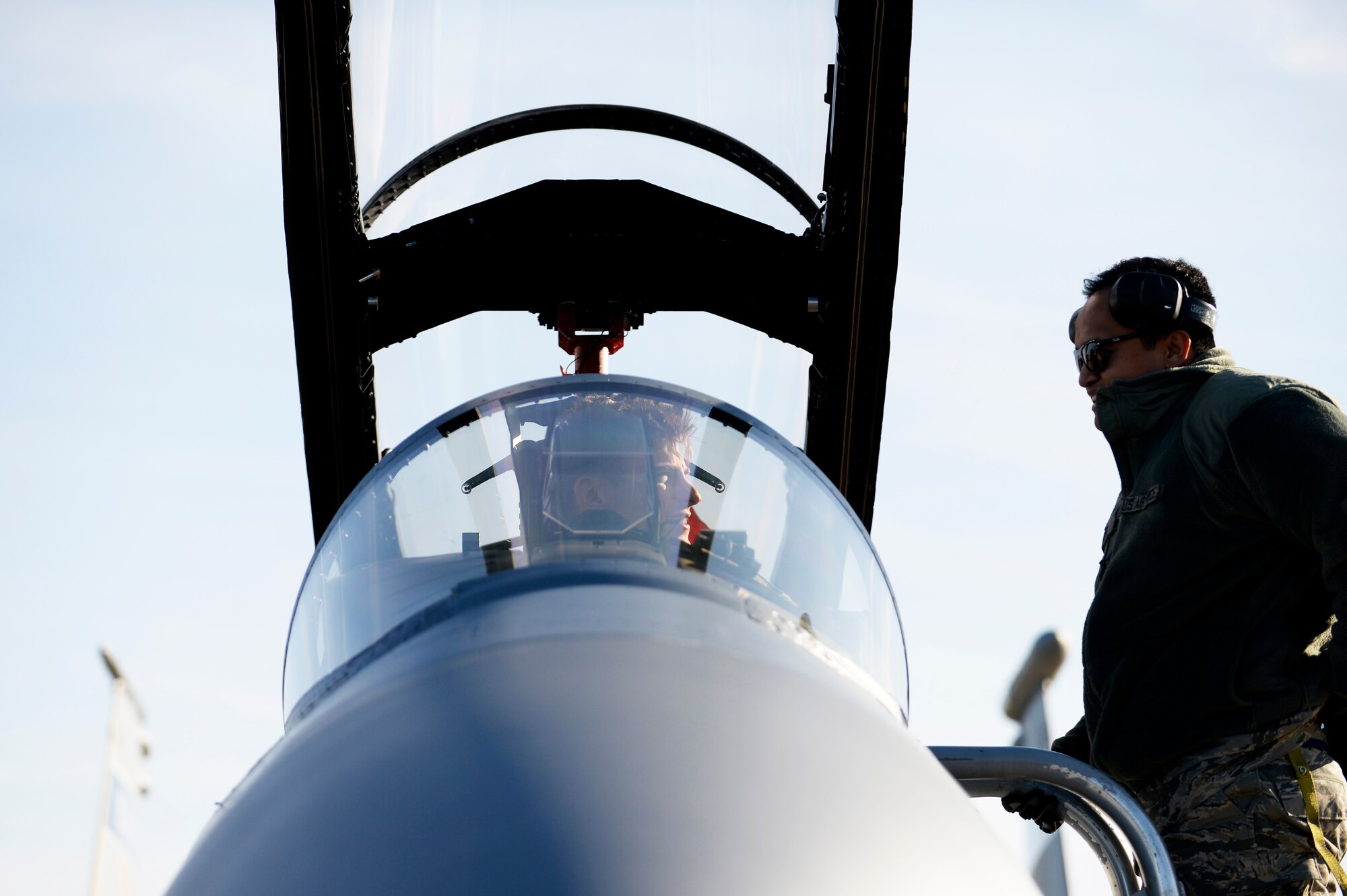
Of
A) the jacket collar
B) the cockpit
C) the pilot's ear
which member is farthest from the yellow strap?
the pilot's ear

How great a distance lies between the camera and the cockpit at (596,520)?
218 centimetres

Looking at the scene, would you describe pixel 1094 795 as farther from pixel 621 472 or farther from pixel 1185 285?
pixel 1185 285

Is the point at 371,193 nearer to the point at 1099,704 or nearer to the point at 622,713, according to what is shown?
the point at 1099,704

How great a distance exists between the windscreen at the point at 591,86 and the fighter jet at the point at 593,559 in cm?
3

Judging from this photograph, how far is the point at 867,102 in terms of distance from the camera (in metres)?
4.02

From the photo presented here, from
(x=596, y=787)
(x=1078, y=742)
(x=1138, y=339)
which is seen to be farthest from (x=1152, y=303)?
(x=596, y=787)

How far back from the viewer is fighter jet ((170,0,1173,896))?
3.86ft

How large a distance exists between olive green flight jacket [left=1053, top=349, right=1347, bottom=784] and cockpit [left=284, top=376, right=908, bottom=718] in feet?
3.00

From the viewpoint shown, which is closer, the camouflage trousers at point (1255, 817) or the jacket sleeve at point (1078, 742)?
the camouflage trousers at point (1255, 817)

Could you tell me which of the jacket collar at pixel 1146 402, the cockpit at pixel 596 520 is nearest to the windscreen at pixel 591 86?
the jacket collar at pixel 1146 402

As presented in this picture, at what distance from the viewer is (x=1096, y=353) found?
358 cm

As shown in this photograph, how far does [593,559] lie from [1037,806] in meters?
1.10

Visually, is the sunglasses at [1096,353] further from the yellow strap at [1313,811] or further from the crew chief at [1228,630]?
the yellow strap at [1313,811]

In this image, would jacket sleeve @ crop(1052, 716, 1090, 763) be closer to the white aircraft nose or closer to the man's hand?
the man's hand
